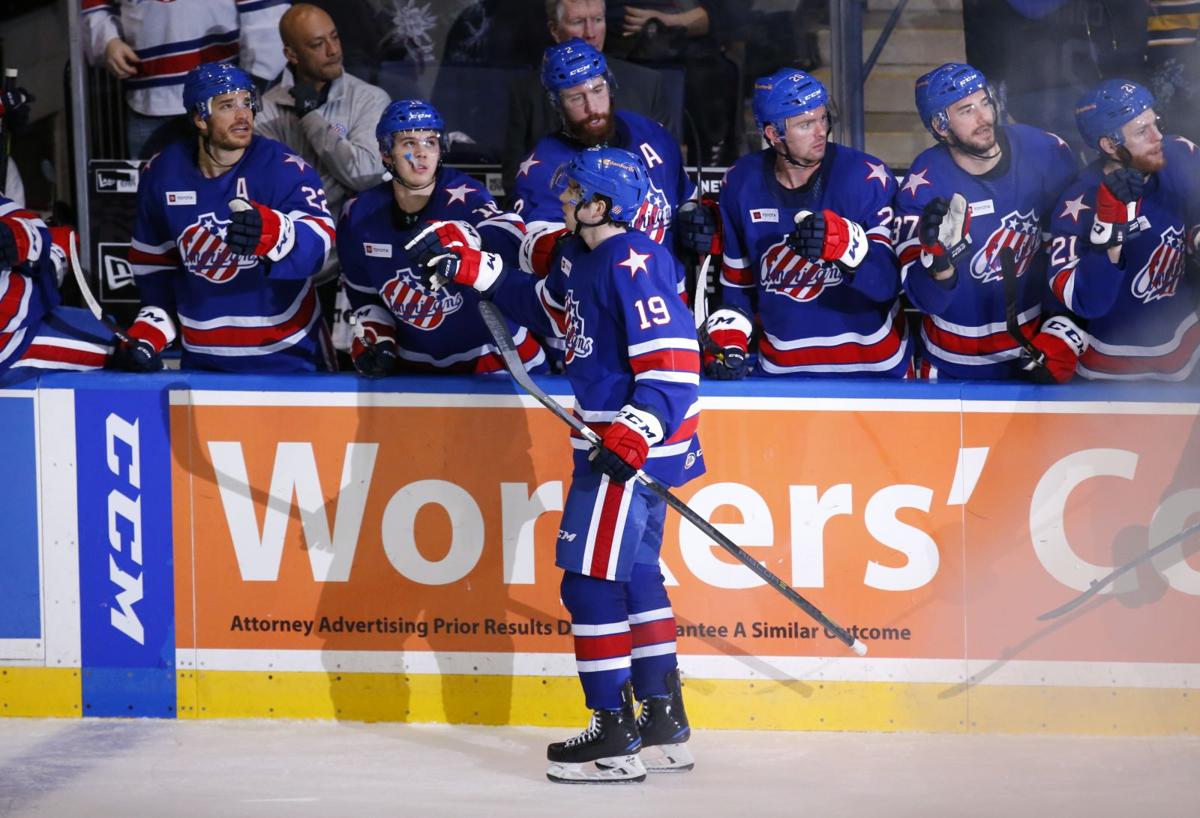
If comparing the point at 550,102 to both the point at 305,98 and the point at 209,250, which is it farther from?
the point at 209,250

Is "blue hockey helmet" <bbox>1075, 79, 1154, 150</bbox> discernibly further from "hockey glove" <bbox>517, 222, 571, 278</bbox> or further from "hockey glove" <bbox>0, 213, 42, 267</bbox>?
"hockey glove" <bbox>0, 213, 42, 267</bbox>

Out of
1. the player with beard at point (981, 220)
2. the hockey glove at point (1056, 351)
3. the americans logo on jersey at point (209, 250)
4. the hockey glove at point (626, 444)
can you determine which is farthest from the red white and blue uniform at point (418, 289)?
the hockey glove at point (1056, 351)

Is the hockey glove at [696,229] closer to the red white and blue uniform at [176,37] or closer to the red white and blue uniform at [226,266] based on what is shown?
the red white and blue uniform at [226,266]

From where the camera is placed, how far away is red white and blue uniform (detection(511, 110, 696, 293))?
4.34 metres

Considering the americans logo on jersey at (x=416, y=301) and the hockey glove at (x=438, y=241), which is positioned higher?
the hockey glove at (x=438, y=241)

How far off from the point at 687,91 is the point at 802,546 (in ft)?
6.47

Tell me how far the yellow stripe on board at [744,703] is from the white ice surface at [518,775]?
38 mm

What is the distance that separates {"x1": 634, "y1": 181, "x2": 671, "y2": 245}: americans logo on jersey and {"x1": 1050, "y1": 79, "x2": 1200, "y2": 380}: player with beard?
40.4 inches

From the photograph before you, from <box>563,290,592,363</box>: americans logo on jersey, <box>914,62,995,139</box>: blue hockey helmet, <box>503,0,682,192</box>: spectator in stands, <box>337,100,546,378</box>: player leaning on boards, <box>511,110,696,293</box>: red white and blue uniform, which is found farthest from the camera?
<box>503,0,682,192</box>: spectator in stands

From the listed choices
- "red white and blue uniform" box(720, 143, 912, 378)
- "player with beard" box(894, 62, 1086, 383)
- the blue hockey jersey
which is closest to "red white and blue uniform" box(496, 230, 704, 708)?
the blue hockey jersey

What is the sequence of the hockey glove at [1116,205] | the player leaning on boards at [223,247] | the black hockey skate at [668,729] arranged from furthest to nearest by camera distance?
the player leaning on boards at [223,247] → the hockey glove at [1116,205] → the black hockey skate at [668,729]

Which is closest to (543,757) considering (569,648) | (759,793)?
(569,648)

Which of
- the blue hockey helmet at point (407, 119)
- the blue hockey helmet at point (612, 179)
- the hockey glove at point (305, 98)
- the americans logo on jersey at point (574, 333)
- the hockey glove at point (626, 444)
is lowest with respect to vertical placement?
the hockey glove at point (626, 444)

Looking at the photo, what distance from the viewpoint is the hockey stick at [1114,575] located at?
12.6 ft
